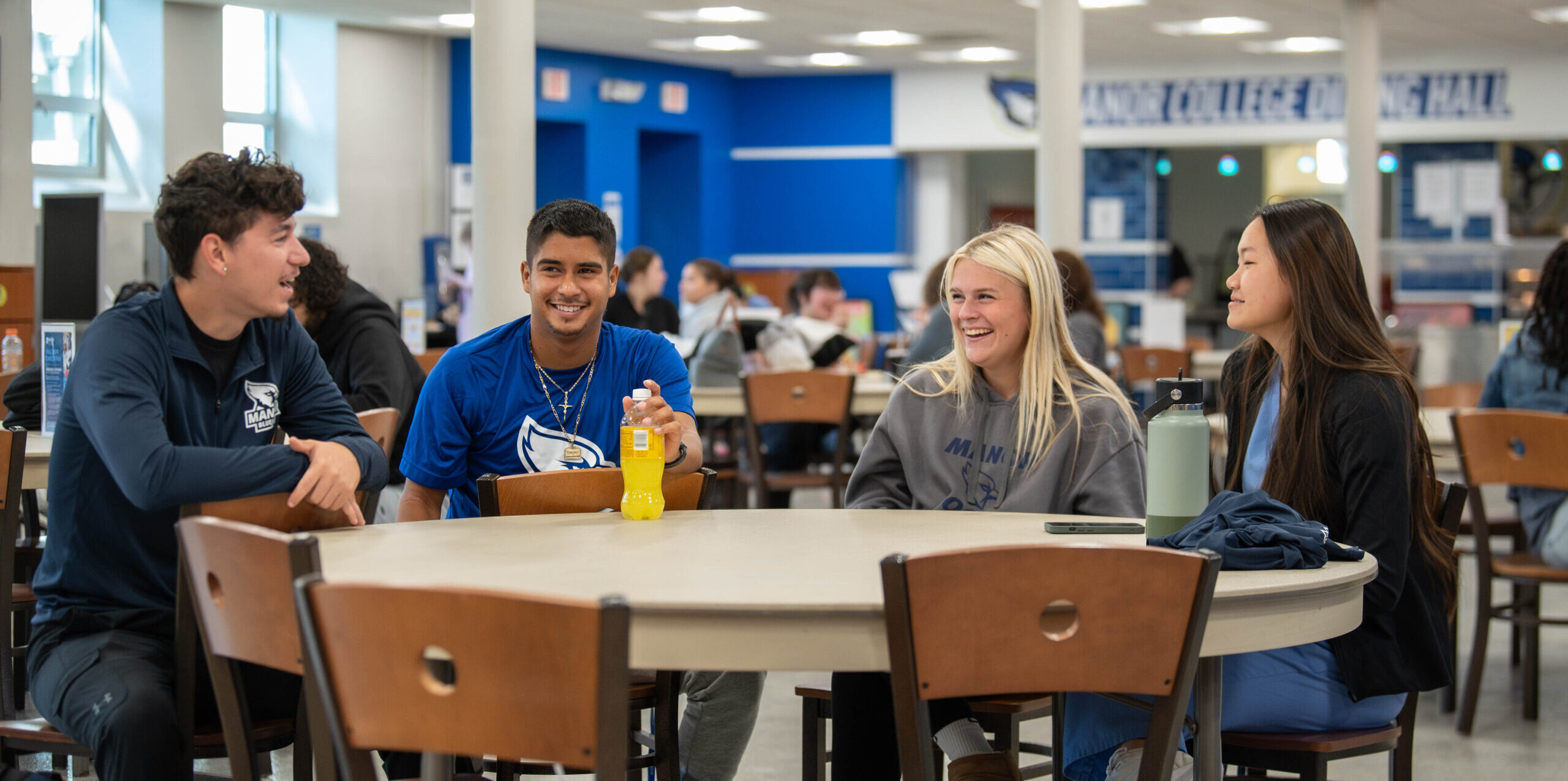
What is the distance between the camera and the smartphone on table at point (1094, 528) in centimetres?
224

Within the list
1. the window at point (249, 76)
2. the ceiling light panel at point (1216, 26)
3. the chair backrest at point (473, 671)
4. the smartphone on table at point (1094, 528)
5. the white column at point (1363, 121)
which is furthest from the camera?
the ceiling light panel at point (1216, 26)

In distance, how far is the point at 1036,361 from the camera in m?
2.61

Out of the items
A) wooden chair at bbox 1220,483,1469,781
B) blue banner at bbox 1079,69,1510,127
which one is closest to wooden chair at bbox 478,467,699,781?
wooden chair at bbox 1220,483,1469,781

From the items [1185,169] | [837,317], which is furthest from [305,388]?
[1185,169]

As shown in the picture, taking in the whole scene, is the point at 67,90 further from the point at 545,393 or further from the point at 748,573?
the point at 748,573

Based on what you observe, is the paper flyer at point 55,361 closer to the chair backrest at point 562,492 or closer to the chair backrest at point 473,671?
the chair backrest at point 562,492

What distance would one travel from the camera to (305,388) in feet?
7.89

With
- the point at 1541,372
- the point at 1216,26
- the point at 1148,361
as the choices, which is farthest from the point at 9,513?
the point at 1216,26

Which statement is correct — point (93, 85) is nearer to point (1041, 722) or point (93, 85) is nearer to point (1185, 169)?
point (1041, 722)

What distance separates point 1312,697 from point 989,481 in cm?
Answer: 70

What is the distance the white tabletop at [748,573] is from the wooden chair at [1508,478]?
191cm

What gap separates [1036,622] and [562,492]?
1.11 metres

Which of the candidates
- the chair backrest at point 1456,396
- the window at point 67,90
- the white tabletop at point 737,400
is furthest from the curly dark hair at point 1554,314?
the window at point 67,90

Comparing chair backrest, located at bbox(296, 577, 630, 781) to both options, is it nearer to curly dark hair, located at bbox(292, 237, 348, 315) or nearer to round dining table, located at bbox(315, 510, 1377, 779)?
round dining table, located at bbox(315, 510, 1377, 779)
